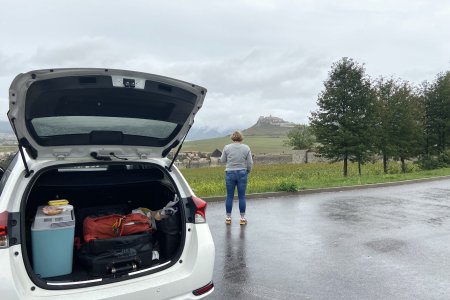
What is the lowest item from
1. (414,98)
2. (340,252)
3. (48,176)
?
Answer: (340,252)

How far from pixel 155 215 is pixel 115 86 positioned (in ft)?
4.65

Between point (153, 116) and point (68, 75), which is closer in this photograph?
point (68, 75)

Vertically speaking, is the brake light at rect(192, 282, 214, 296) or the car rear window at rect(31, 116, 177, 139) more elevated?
the car rear window at rect(31, 116, 177, 139)

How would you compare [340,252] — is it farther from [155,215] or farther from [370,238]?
[155,215]

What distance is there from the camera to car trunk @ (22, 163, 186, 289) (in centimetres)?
316

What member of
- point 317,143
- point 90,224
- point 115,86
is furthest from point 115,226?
point 317,143

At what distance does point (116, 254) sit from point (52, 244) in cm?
51

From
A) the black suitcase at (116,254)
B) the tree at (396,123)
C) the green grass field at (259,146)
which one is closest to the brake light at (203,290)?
the black suitcase at (116,254)

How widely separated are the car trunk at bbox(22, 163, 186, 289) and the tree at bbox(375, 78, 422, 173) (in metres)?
18.3

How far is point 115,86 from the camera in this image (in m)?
3.02

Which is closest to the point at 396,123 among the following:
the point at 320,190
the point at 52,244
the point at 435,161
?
the point at 435,161

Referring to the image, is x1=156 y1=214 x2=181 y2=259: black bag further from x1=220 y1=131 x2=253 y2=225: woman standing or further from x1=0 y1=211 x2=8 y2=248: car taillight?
x1=220 y1=131 x2=253 y2=225: woman standing

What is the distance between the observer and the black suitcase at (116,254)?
321cm

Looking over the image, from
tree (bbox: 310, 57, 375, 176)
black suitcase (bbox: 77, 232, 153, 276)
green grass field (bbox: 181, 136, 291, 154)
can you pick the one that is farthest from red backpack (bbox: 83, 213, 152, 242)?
green grass field (bbox: 181, 136, 291, 154)
